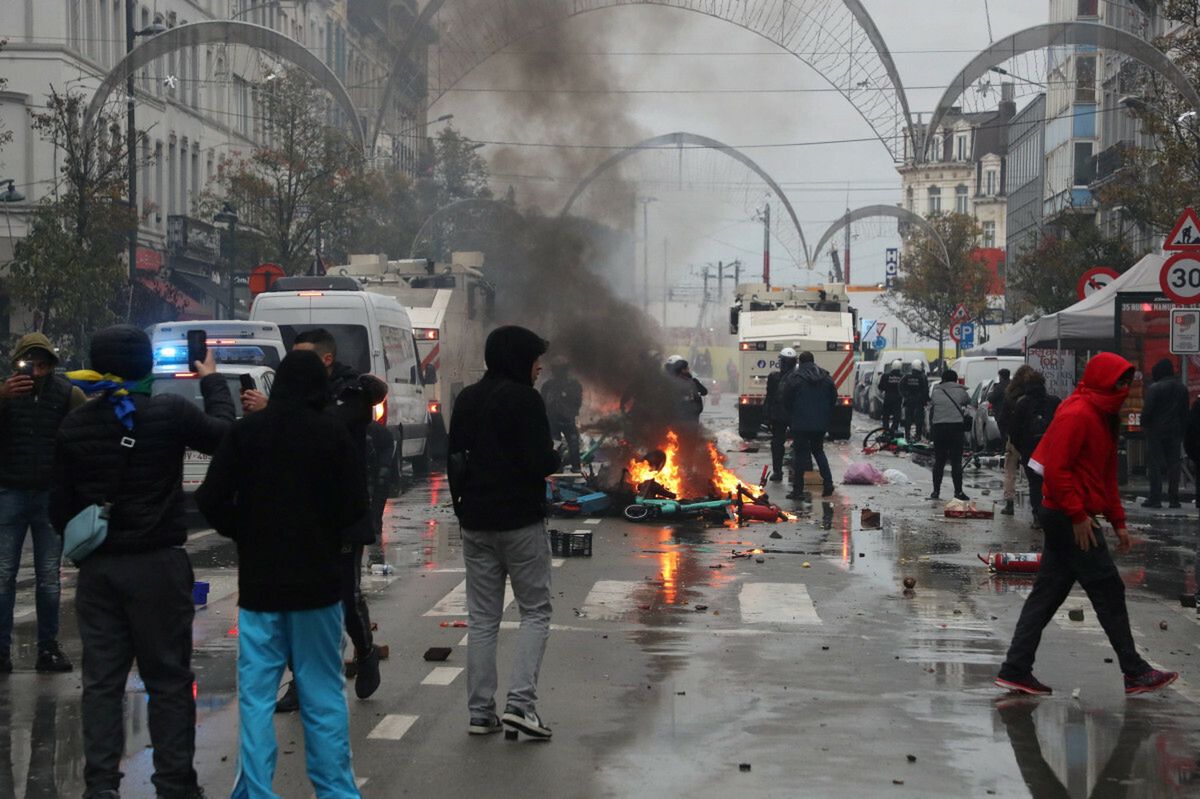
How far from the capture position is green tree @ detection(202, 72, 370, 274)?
46906 mm

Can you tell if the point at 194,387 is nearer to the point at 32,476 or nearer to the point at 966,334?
the point at 32,476

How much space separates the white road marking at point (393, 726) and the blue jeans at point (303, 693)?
1723 millimetres

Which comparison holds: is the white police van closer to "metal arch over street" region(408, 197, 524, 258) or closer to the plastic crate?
the plastic crate

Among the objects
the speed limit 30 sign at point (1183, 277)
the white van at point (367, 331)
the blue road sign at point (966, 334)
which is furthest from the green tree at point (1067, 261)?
the speed limit 30 sign at point (1183, 277)

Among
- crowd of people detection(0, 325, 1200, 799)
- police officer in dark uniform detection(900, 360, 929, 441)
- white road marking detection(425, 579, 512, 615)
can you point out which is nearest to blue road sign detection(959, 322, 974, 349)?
police officer in dark uniform detection(900, 360, 929, 441)

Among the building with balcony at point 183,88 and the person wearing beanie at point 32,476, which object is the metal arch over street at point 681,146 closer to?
the building with balcony at point 183,88

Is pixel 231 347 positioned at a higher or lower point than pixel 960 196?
lower

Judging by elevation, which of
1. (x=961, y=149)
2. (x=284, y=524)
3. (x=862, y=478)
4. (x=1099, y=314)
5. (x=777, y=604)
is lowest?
(x=862, y=478)

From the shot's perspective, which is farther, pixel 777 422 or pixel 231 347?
pixel 777 422

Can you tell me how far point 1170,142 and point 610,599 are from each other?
19.2 m

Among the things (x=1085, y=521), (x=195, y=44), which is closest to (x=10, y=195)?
(x=195, y=44)

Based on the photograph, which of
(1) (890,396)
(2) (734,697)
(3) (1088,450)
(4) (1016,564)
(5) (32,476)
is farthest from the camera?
(1) (890,396)

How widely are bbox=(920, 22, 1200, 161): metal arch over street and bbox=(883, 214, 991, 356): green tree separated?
94.9 feet

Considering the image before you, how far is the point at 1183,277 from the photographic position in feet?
58.7
